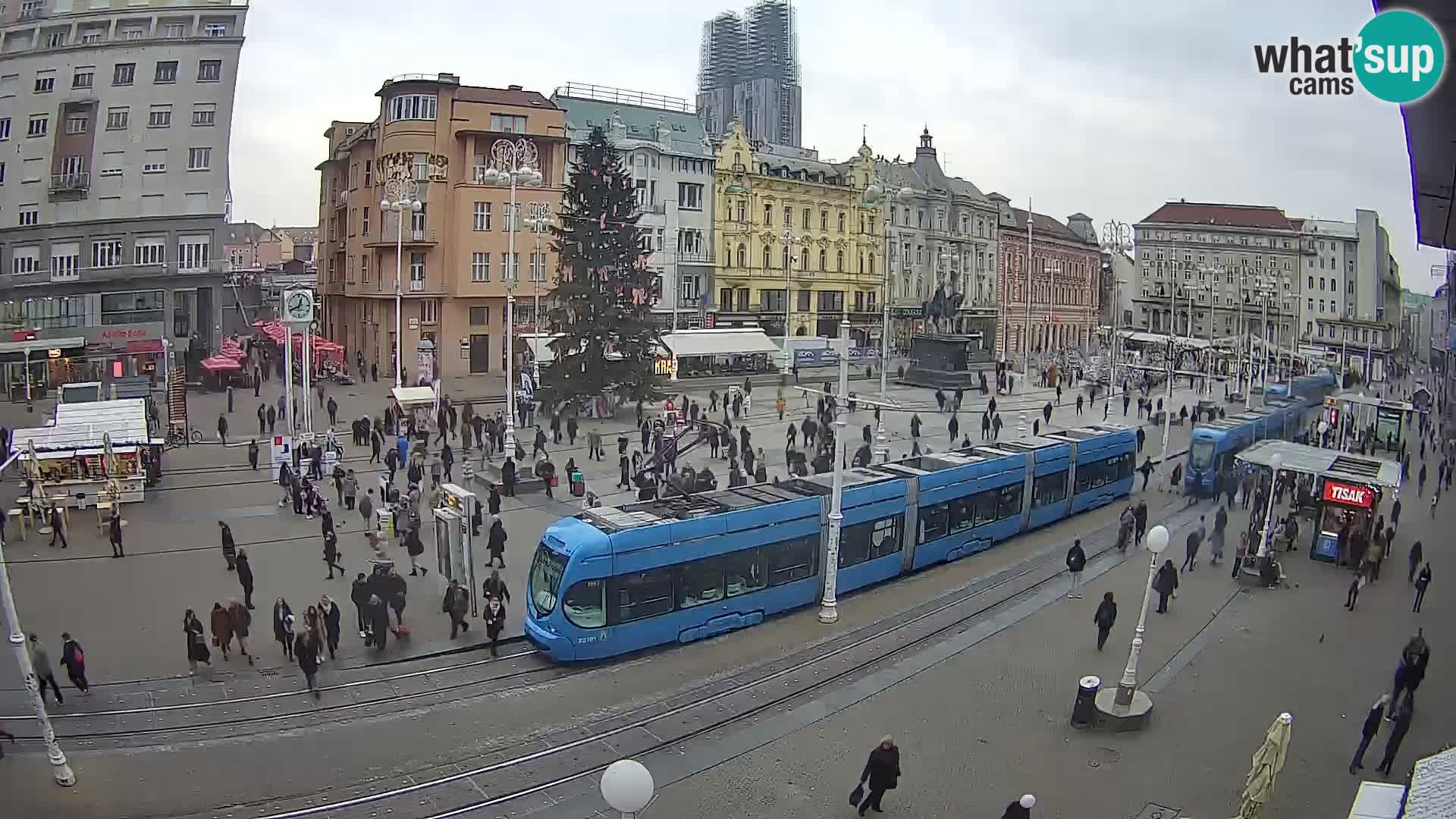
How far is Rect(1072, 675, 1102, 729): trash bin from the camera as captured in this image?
13609 mm

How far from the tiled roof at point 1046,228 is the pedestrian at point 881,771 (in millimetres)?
81677

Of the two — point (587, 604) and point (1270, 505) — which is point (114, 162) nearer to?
point (587, 604)

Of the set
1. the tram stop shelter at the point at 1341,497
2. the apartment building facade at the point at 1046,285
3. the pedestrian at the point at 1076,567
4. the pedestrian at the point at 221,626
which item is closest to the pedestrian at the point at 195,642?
the pedestrian at the point at 221,626

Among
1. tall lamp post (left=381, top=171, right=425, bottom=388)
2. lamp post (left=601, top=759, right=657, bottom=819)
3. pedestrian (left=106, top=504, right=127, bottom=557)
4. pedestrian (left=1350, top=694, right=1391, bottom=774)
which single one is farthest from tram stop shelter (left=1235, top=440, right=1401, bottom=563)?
tall lamp post (left=381, top=171, right=425, bottom=388)

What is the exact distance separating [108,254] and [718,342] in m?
28.9

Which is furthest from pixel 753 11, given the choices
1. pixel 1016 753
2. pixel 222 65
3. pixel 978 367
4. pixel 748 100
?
pixel 1016 753

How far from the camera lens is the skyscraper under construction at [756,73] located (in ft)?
550

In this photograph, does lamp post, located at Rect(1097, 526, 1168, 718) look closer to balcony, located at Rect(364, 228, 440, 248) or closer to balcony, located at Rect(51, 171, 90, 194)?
balcony, located at Rect(364, 228, 440, 248)

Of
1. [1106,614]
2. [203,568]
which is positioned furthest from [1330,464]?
[203,568]

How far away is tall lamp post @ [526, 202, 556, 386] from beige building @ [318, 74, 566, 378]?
0.64ft

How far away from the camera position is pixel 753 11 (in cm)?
17388

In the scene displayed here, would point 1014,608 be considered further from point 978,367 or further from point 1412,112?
point 978,367

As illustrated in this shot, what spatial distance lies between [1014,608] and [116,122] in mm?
43760

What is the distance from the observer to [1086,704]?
44.6 ft
